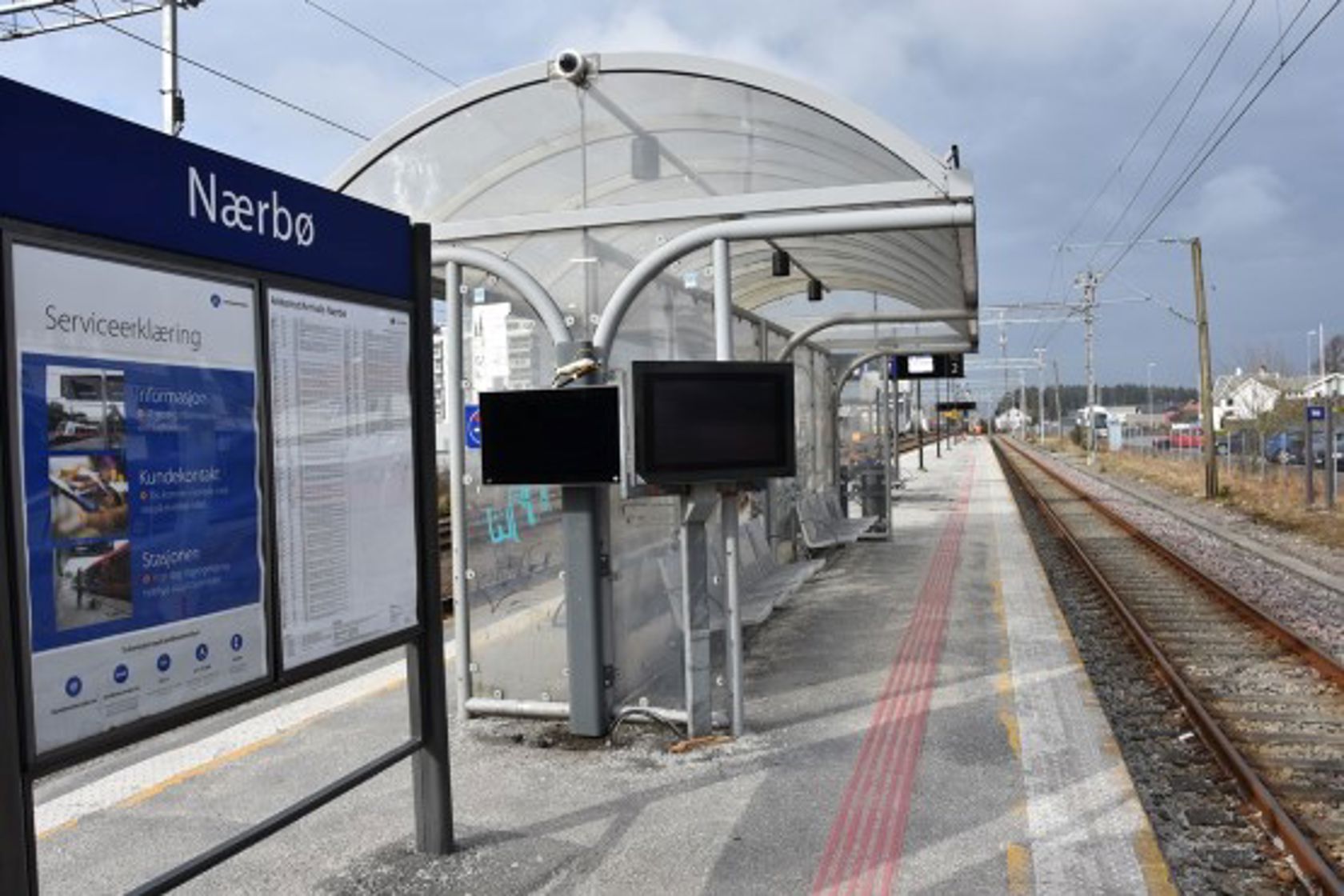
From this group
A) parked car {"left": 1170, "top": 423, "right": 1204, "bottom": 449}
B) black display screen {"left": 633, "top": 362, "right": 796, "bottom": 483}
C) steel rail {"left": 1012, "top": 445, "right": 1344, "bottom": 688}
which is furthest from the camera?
parked car {"left": 1170, "top": 423, "right": 1204, "bottom": 449}

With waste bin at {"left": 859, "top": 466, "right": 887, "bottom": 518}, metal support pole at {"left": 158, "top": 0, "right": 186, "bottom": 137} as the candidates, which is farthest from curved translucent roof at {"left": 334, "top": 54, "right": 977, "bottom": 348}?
waste bin at {"left": 859, "top": 466, "right": 887, "bottom": 518}

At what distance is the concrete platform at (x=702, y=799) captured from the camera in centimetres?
407

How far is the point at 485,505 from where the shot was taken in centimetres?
616

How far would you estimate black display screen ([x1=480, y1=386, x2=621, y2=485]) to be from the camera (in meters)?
5.39

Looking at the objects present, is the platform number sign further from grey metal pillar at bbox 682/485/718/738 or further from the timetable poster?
the timetable poster

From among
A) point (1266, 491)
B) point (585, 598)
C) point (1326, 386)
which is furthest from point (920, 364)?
point (1326, 386)

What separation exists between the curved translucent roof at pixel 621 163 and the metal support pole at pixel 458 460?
50 cm

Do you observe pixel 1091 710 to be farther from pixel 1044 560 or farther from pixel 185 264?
pixel 1044 560

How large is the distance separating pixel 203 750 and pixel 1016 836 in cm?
409

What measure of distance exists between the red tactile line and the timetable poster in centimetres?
221

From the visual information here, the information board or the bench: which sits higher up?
the information board

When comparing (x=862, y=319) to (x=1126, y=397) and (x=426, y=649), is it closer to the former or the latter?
(x=426, y=649)

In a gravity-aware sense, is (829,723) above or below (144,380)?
below

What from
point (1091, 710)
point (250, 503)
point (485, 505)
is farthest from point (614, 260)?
point (1091, 710)
